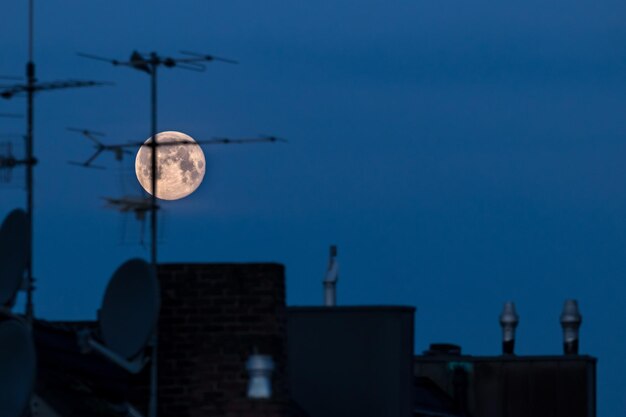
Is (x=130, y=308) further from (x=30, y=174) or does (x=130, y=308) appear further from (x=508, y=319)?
(x=508, y=319)

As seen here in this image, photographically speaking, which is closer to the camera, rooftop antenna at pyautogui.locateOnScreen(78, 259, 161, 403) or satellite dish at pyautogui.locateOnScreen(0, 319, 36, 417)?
satellite dish at pyautogui.locateOnScreen(0, 319, 36, 417)

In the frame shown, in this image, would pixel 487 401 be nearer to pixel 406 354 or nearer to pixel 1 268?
pixel 406 354

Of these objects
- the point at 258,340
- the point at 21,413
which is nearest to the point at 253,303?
the point at 258,340

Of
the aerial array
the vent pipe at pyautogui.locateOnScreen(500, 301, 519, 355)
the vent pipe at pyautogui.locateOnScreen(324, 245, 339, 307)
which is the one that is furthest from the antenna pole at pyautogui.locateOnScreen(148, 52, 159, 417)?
the vent pipe at pyautogui.locateOnScreen(500, 301, 519, 355)

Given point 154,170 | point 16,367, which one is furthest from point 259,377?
point 154,170

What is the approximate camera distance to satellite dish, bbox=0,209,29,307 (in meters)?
25.7

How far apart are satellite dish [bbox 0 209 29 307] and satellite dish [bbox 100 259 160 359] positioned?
4.18ft

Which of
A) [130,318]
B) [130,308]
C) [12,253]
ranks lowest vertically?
[130,318]

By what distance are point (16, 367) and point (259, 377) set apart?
328cm

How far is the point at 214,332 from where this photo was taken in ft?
89.2

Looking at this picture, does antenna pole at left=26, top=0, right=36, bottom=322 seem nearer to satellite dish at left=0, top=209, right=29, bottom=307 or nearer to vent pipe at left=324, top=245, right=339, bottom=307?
satellite dish at left=0, top=209, right=29, bottom=307

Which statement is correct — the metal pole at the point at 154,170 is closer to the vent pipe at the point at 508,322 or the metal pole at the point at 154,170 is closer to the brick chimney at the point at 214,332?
the brick chimney at the point at 214,332

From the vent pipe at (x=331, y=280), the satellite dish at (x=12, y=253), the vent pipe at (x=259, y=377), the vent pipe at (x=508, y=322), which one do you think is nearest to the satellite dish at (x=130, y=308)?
the satellite dish at (x=12, y=253)

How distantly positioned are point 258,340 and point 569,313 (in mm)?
23816
